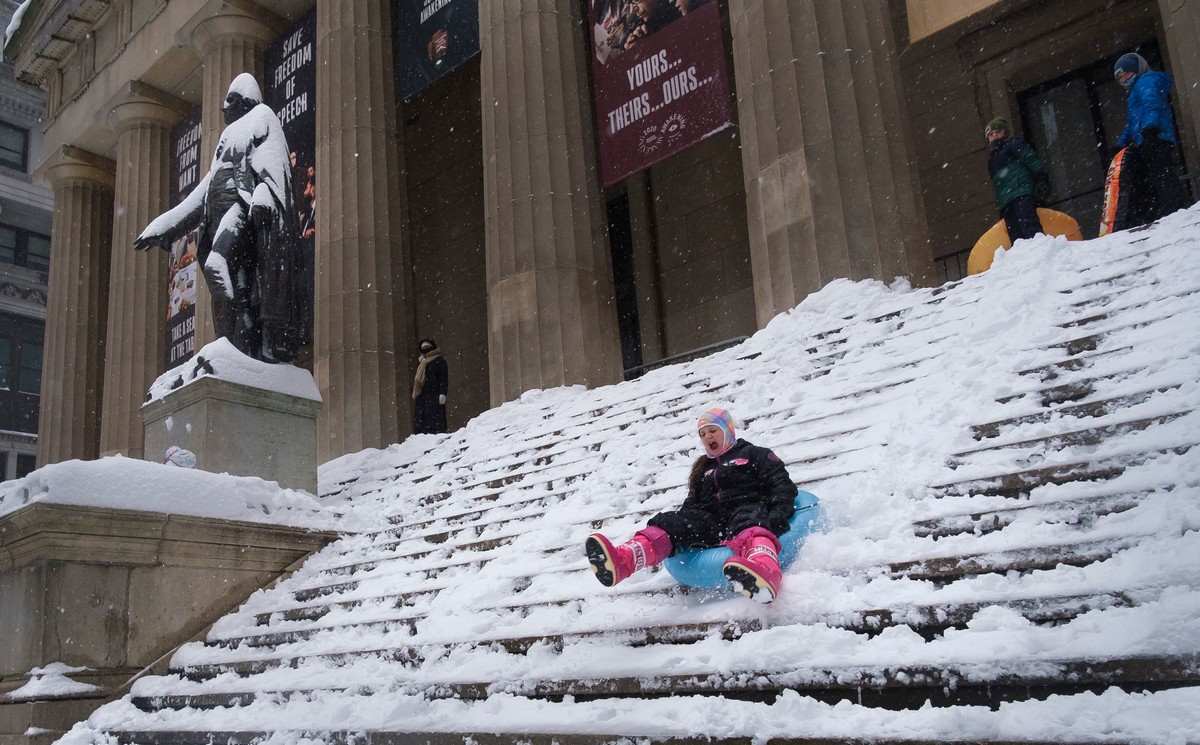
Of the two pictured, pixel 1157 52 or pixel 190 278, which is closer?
pixel 1157 52

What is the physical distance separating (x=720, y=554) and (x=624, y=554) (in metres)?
0.45

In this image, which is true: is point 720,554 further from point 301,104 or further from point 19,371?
point 19,371

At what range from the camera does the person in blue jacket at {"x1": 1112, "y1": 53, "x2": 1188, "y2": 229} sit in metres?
7.34

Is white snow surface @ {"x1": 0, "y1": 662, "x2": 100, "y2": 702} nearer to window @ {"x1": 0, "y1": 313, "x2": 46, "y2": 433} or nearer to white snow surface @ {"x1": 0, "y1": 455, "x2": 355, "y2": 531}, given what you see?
white snow surface @ {"x1": 0, "y1": 455, "x2": 355, "y2": 531}

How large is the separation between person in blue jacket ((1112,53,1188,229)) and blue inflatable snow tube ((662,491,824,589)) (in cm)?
466

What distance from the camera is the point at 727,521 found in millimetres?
4508

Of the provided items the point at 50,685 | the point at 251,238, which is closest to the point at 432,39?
the point at 251,238

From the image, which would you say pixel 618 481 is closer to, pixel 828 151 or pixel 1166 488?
pixel 1166 488

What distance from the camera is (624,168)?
12266mm

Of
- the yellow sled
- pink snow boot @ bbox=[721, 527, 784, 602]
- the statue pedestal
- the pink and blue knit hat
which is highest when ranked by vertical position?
the yellow sled

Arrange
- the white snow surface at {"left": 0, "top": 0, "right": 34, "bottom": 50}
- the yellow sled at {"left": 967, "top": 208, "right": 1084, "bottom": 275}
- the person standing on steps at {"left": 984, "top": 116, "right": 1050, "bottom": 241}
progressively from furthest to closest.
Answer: the white snow surface at {"left": 0, "top": 0, "right": 34, "bottom": 50}
the yellow sled at {"left": 967, "top": 208, "right": 1084, "bottom": 275}
the person standing on steps at {"left": 984, "top": 116, "right": 1050, "bottom": 241}

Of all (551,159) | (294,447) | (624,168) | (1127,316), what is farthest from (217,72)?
(1127,316)

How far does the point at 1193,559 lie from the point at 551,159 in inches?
423

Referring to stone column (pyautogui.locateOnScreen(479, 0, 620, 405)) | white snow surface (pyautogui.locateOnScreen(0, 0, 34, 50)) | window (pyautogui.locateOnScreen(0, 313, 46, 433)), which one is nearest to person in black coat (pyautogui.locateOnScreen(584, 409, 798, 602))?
stone column (pyautogui.locateOnScreen(479, 0, 620, 405))
